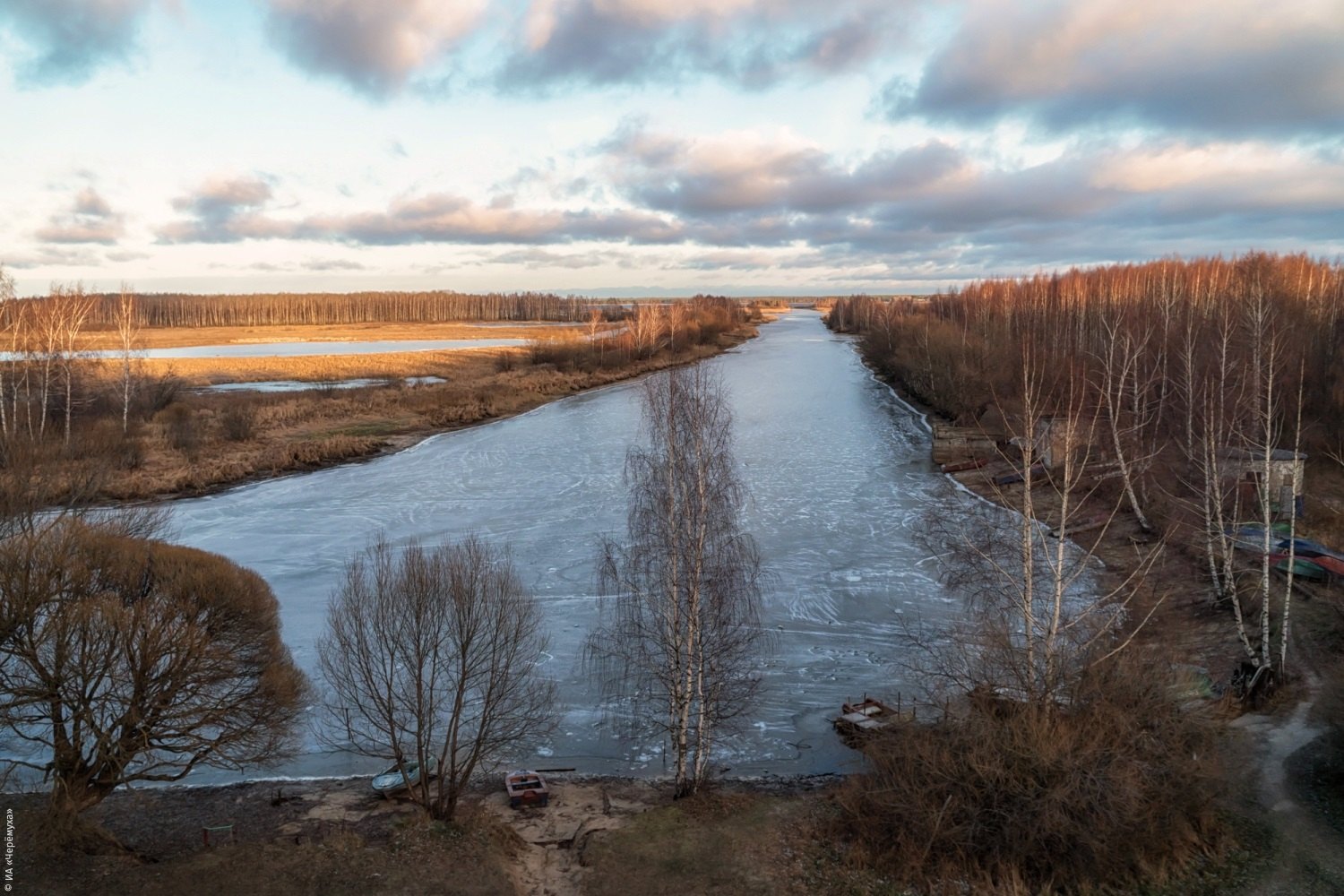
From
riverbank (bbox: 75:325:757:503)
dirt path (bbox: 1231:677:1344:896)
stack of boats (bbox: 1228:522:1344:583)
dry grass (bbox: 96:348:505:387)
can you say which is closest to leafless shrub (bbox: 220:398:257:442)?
riverbank (bbox: 75:325:757:503)

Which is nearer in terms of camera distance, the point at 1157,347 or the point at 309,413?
the point at 1157,347

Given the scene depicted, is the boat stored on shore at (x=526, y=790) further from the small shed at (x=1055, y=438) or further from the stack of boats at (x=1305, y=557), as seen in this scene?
the stack of boats at (x=1305, y=557)

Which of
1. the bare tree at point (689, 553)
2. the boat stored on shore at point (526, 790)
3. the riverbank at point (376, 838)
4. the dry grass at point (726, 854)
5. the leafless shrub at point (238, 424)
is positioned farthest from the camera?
the leafless shrub at point (238, 424)

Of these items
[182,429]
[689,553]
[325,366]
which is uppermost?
[325,366]

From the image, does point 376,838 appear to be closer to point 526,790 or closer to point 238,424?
point 526,790

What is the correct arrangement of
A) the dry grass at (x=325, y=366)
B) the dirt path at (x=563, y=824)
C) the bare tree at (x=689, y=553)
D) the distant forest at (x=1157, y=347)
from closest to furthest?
the dirt path at (x=563, y=824) < the bare tree at (x=689, y=553) < the distant forest at (x=1157, y=347) < the dry grass at (x=325, y=366)

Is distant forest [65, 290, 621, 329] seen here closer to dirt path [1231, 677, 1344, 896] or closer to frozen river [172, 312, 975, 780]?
frozen river [172, 312, 975, 780]

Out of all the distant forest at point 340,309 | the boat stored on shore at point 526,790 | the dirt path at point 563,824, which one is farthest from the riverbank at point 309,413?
the distant forest at point 340,309

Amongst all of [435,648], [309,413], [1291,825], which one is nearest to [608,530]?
[435,648]
